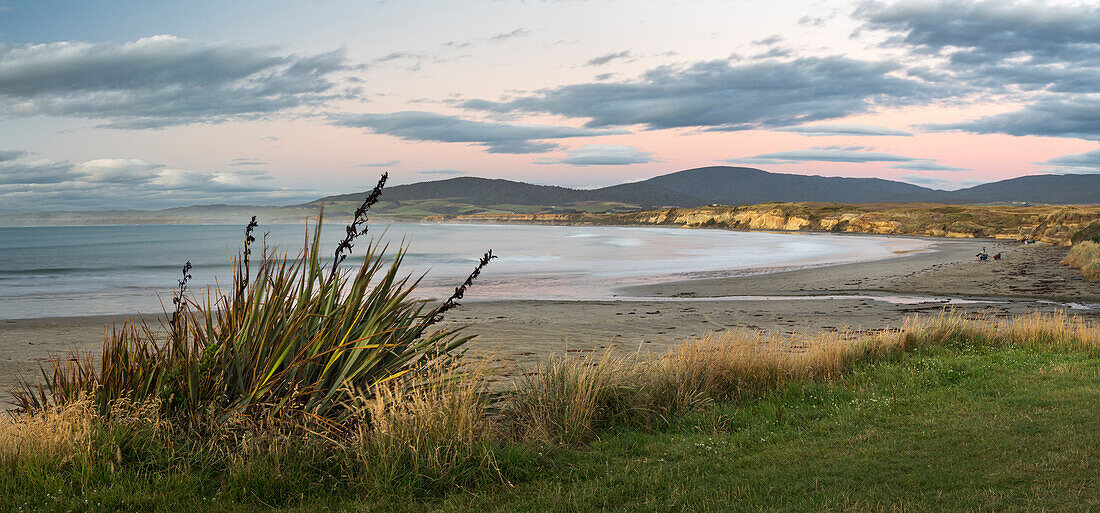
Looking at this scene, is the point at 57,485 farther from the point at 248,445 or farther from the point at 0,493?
the point at 248,445

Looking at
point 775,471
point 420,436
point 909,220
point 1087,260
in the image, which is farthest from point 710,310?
point 909,220

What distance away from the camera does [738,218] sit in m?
124

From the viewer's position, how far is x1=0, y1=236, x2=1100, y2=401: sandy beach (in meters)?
14.2

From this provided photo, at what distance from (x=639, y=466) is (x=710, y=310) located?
1500cm

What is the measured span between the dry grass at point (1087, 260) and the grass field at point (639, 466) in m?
25.6

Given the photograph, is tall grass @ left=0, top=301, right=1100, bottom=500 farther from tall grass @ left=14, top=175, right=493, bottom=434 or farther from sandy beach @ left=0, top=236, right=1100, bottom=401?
sandy beach @ left=0, top=236, right=1100, bottom=401

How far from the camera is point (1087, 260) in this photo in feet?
100

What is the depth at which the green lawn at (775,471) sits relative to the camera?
4777mm

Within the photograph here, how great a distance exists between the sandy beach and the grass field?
2.44m

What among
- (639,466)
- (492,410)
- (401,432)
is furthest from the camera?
(492,410)

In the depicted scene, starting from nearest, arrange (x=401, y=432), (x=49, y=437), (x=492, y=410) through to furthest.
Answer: (x=49, y=437) → (x=401, y=432) → (x=492, y=410)

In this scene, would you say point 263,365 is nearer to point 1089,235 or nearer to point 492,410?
point 492,410

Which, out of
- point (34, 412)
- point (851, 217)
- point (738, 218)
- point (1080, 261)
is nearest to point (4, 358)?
point (34, 412)

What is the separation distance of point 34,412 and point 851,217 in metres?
110
